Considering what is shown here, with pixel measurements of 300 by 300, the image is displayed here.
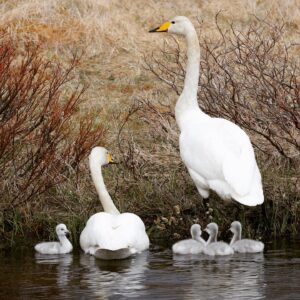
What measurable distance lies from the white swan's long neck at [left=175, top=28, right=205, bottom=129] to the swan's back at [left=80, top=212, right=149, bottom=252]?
1.55 metres

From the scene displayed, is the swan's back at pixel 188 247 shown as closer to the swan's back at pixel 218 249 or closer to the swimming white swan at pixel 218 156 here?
the swan's back at pixel 218 249

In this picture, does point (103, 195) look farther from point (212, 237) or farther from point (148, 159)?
point (148, 159)

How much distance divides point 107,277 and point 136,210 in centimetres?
237

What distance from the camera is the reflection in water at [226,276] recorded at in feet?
26.2

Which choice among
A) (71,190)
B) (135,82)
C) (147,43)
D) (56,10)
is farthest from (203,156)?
(56,10)

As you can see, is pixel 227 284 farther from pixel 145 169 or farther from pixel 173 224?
pixel 145 169

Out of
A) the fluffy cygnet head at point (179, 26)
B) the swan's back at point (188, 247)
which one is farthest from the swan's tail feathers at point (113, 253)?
the fluffy cygnet head at point (179, 26)

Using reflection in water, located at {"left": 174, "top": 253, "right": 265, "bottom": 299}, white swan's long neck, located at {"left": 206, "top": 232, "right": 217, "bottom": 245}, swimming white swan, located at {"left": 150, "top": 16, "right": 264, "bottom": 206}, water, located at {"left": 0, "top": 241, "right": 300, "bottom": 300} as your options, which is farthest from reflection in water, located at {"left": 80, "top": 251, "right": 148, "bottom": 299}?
swimming white swan, located at {"left": 150, "top": 16, "right": 264, "bottom": 206}

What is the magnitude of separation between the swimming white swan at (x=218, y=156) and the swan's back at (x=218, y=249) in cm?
41

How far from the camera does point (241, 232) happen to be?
33.6 ft

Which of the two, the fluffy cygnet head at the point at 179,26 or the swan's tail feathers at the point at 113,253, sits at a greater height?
the fluffy cygnet head at the point at 179,26

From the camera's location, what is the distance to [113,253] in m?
9.39

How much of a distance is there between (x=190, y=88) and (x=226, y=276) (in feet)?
9.54

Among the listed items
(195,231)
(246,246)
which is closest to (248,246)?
(246,246)
